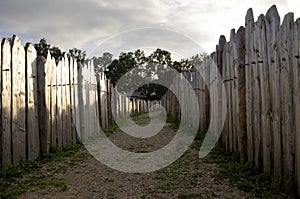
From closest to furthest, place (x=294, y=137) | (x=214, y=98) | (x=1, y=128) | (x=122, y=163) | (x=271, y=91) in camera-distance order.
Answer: (x=294, y=137) < (x=271, y=91) < (x=1, y=128) < (x=122, y=163) < (x=214, y=98)

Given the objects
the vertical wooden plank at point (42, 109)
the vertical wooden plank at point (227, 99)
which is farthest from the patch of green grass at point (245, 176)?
the vertical wooden plank at point (42, 109)

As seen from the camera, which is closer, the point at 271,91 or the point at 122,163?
the point at 271,91

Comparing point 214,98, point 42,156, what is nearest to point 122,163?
point 42,156

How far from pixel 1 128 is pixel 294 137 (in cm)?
424

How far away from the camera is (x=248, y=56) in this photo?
5.41m

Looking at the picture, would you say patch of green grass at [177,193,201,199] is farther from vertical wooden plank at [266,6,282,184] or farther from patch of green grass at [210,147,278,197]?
vertical wooden plank at [266,6,282,184]

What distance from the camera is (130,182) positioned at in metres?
5.06

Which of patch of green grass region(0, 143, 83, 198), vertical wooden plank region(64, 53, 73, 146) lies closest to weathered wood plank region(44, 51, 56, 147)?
patch of green grass region(0, 143, 83, 198)

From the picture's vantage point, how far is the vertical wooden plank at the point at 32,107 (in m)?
6.29

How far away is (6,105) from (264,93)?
3.97 m

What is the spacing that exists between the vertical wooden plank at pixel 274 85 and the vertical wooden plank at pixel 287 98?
0.39ft

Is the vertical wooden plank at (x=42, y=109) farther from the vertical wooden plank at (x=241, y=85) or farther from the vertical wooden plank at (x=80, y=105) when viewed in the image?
the vertical wooden plank at (x=241, y=85)

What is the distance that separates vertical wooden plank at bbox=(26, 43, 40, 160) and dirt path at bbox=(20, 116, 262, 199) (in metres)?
0.45

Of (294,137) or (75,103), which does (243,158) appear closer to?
(294,137)
